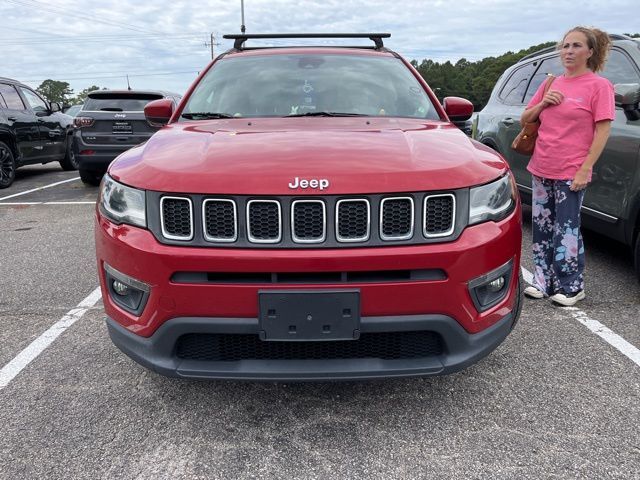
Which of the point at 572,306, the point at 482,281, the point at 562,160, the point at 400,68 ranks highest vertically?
the point at 400,68

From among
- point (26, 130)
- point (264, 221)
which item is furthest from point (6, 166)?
point (264, 221)

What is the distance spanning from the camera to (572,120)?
335cm

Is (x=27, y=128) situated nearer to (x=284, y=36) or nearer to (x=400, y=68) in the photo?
(x=284, y=36)

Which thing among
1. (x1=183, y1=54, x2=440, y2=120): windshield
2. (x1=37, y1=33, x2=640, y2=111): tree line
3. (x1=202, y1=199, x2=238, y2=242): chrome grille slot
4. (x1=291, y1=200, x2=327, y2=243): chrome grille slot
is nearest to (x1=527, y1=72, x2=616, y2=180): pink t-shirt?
(x1=183, y1=54, x2=440, y2=120): windshield

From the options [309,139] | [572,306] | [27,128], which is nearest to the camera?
[309,139]

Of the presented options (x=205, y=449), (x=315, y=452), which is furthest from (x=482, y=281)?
(x=205, y=449)

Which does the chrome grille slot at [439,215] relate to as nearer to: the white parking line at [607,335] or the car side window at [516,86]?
the white parking line at [607,335]

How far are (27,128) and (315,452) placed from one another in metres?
9.60

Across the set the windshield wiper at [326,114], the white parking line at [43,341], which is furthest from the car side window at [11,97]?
the windshield wiper at [326,114]

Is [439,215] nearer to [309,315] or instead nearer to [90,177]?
[309,315]

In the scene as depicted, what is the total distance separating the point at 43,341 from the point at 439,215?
96.5 inches

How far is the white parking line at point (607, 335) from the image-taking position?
2.96 meters

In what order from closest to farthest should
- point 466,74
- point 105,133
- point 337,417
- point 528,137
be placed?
1. point 337,417
2. point 528,137
3. point 105,133
4. point 466,74

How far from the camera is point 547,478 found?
199cm
